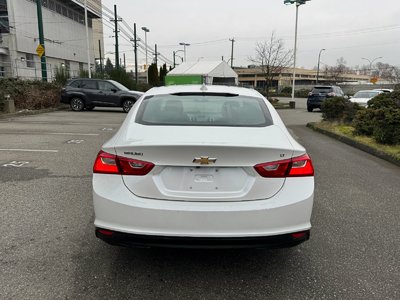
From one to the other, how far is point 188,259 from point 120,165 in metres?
1.17

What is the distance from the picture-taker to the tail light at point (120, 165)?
265cm

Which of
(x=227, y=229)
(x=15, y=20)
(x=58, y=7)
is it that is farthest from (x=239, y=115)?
(x=58, y=7)

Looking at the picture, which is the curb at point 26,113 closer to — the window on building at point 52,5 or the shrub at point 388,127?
the shrub at point 388,127

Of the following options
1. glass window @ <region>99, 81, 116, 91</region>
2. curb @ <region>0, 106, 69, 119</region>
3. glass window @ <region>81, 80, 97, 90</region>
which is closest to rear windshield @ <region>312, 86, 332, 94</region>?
glass window @ <region>99, 81, 116, 91</region>

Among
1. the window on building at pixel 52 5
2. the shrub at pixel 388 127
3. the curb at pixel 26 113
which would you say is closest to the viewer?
the shrub at pixel 388 127

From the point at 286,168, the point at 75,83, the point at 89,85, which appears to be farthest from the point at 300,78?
the point at 286,168

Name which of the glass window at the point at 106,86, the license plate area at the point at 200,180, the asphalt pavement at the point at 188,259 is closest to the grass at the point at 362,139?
the asphalt pavement at the point at 188,259

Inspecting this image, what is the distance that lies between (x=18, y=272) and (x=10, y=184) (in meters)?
2.85

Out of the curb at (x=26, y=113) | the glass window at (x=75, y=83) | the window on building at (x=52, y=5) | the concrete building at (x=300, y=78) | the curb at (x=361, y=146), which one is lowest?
the curb at (x=361, y=146)

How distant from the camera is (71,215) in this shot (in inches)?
167

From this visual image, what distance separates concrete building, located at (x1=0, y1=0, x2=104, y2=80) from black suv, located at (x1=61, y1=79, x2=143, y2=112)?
764 centimetres

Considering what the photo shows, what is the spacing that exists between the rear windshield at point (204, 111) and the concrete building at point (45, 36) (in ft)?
78.8

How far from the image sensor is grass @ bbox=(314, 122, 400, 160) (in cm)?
795

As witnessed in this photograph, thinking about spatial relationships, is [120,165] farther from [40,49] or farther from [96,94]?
[40,49]
